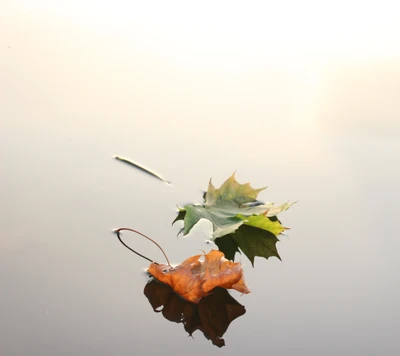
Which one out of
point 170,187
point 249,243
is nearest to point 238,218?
point 249,243

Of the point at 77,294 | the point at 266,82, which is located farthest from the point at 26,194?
the point at 266,82

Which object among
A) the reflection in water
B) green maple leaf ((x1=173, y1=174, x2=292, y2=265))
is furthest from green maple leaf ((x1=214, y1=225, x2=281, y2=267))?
the reflection in water

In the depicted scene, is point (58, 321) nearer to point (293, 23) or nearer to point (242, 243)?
point (242, 243)

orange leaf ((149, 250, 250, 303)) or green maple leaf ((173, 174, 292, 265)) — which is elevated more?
green maple leaf ((173, 174, 292, 265))

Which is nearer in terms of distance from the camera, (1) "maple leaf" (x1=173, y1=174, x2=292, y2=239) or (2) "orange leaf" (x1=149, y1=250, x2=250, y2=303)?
(2) "orange leaf" (x1=149, y1=250, x2=250, y2=303)

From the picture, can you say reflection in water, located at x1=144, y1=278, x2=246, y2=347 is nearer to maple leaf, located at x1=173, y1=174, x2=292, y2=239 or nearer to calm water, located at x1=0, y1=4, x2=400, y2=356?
calm water, located at x1=0, y1=4, x2=400, y2=356

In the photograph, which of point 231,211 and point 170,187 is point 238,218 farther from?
point 170,187

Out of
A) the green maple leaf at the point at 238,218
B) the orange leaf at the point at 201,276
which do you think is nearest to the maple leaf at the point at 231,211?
the green maple leaf at the point at 238,218

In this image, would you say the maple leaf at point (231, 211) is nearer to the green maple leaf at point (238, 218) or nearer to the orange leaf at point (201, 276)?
the green maple leaf at point (238, 218)
